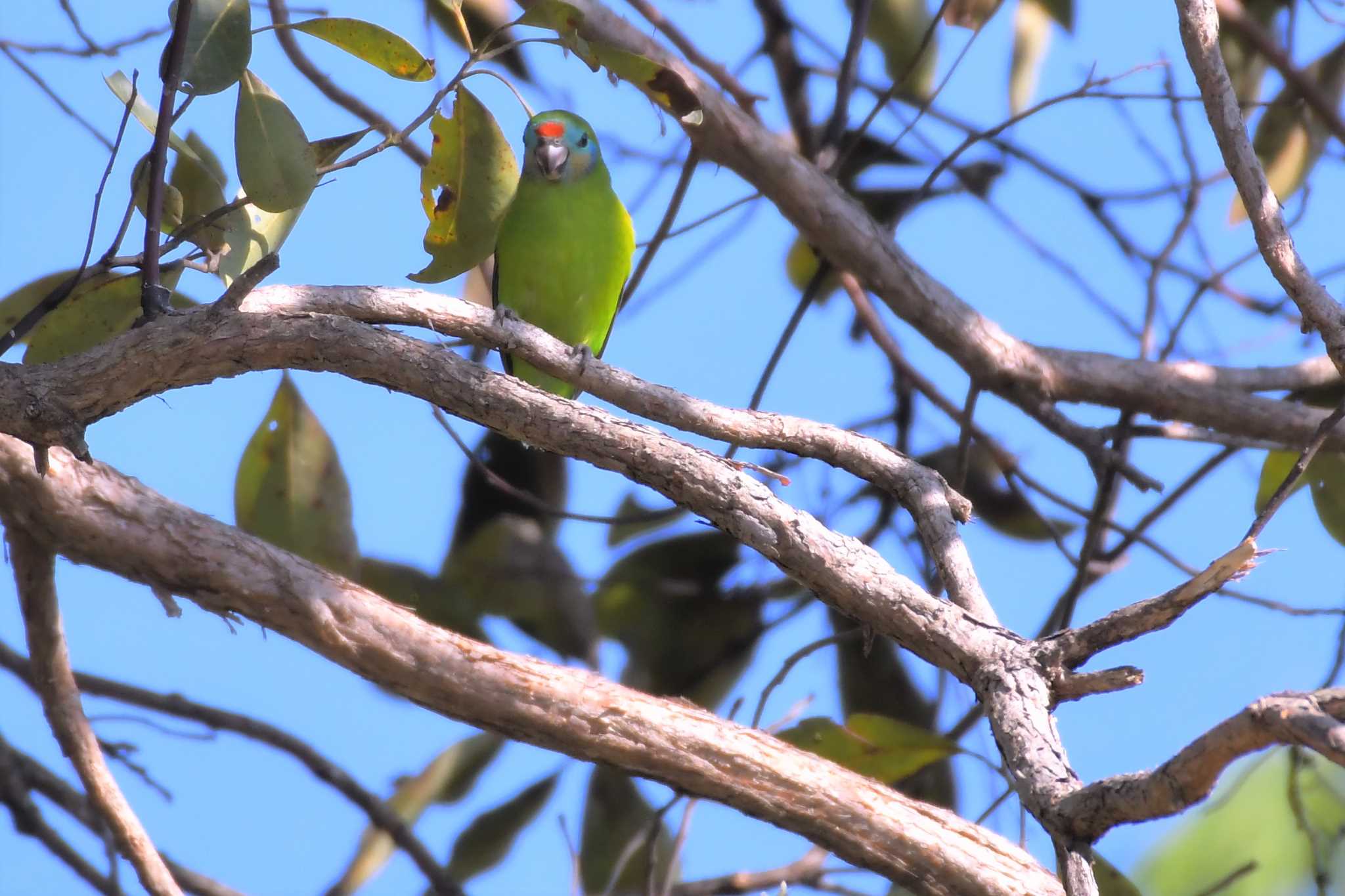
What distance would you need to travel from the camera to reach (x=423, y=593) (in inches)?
114

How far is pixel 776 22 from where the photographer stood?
337 cm

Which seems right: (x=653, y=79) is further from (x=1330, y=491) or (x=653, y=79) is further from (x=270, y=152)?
(x=1330, y=491)

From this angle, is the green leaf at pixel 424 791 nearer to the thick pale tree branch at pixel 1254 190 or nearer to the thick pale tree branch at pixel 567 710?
the thick pale tree branch at pixel 567 710

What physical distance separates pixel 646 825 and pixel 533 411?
179cm

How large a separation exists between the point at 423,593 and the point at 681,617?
667 millimetres

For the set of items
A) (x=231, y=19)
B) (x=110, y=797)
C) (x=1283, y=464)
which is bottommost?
(x=110, y=797)

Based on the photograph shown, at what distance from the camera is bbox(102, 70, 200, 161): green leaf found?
1724mm

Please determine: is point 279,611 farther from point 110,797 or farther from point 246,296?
point 110,797

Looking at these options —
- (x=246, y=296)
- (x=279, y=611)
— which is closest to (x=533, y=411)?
(x=246, y=296)

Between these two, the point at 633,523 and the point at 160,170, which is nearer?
the point at 160,170

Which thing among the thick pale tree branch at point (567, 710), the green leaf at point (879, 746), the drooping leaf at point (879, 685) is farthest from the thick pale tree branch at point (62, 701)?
the drooping leaf at point (879, 685)

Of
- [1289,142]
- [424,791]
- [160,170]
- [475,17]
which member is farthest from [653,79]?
[1289,142]

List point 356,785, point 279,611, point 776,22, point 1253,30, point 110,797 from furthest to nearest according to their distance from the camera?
point 776,22 → point 1253,30 → point 356,785 → point 110,797 → point 279,611

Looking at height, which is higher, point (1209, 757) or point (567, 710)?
point (567, 710)
